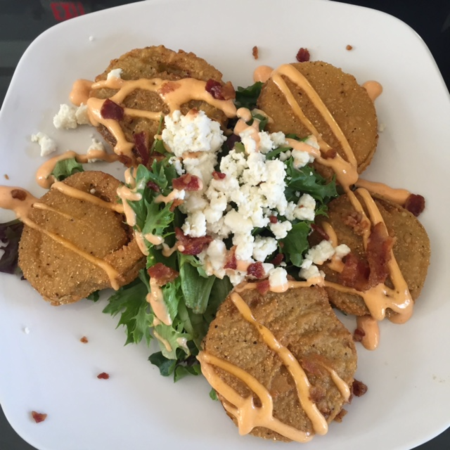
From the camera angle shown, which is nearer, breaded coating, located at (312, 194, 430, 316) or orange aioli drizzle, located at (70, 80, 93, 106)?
breaded coating, located at (312, 194, 430, 316)

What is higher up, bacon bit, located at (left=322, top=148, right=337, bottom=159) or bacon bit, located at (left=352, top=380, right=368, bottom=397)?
bacon bit, located at (left=322, top=148, right=337, bottom=159)

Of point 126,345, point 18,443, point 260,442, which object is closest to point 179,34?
point 126,345

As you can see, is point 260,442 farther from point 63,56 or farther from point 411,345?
point 63,56

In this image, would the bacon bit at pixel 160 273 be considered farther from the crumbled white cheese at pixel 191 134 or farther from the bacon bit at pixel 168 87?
the bacon bit at pixel 168 87

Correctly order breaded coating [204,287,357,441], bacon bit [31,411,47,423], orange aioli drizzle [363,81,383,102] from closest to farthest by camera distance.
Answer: breaded coating [204,287,357,441] → bacon bit [31,411,47,423] → orange aioli drizzle [363,81,383,102]

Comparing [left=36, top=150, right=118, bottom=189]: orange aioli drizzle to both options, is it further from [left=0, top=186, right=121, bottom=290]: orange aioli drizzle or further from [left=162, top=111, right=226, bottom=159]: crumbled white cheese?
[left=162, top=111, right=226, bottom=159]: crumbled white cheese

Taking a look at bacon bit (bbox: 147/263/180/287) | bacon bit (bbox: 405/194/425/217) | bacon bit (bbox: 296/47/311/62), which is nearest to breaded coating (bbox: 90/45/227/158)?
bacon bit (bbox: 296/47/311/62)
